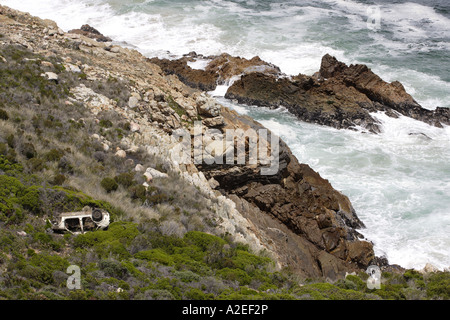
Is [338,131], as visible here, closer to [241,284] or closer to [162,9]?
[241,284]

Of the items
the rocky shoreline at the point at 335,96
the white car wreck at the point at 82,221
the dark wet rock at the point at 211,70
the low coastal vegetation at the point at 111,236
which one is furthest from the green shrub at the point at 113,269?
the dark wet rock at the point at 211,70

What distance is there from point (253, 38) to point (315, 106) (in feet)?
64.7

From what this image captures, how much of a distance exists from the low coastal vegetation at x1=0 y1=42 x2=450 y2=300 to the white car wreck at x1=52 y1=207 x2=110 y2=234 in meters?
0.23

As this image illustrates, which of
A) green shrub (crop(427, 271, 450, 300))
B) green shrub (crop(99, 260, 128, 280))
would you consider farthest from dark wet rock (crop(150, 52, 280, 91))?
green shrub (crop(99, 260, 128, 280))

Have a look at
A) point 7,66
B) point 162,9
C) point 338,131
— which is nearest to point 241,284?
point 7,66

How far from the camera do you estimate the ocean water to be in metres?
20.4

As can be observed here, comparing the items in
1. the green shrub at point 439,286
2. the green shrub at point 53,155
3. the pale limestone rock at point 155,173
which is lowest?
the green shrub at point 439,286

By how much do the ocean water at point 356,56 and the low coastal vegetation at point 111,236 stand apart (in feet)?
33.8

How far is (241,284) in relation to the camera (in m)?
8.66

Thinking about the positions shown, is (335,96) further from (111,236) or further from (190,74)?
(111,236)

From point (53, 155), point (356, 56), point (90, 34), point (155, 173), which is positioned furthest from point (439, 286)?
point (90, 34)

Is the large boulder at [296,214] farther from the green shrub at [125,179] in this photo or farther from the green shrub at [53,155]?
the green shrub at [53,155]

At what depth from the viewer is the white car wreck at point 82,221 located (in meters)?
8.99

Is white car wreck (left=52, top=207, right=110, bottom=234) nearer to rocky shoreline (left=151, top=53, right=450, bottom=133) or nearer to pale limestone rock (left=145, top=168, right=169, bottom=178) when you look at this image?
pale limestone rock (left=145, top=168, right=169, bottom=178)
